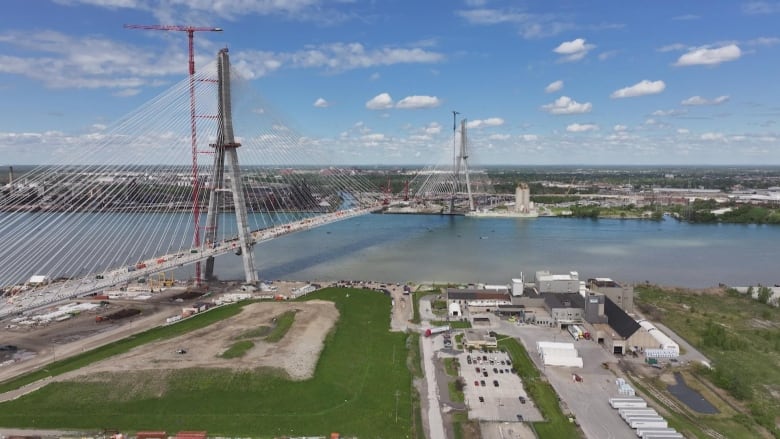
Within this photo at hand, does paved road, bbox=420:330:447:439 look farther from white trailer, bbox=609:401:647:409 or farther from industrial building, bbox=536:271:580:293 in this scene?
industrial building, bbox=536:271:580:293

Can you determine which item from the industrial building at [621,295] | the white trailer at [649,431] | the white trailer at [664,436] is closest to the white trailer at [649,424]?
the white trailer at [649,431]

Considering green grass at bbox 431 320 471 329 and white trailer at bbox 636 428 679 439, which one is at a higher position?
green grass at bbox 431 320 471 329

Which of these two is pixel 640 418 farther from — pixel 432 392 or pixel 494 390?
pixel 432 392

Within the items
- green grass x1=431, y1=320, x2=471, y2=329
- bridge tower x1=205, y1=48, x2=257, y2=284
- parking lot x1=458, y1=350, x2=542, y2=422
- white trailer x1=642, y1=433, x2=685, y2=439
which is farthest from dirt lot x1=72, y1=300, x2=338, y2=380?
white trailer x1=642, y1=433, x2=685, y2=439

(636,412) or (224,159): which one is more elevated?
(224,159)

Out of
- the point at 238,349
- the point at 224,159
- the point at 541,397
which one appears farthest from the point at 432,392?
the point at 224,159

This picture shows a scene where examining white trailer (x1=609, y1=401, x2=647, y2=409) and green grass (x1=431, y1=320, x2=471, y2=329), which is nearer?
white trailer (x1=609, y1=401, x2=647, y2=409)

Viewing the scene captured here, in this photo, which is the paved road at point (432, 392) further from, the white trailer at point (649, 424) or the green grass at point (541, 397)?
the white trailer at point (649, 424)
